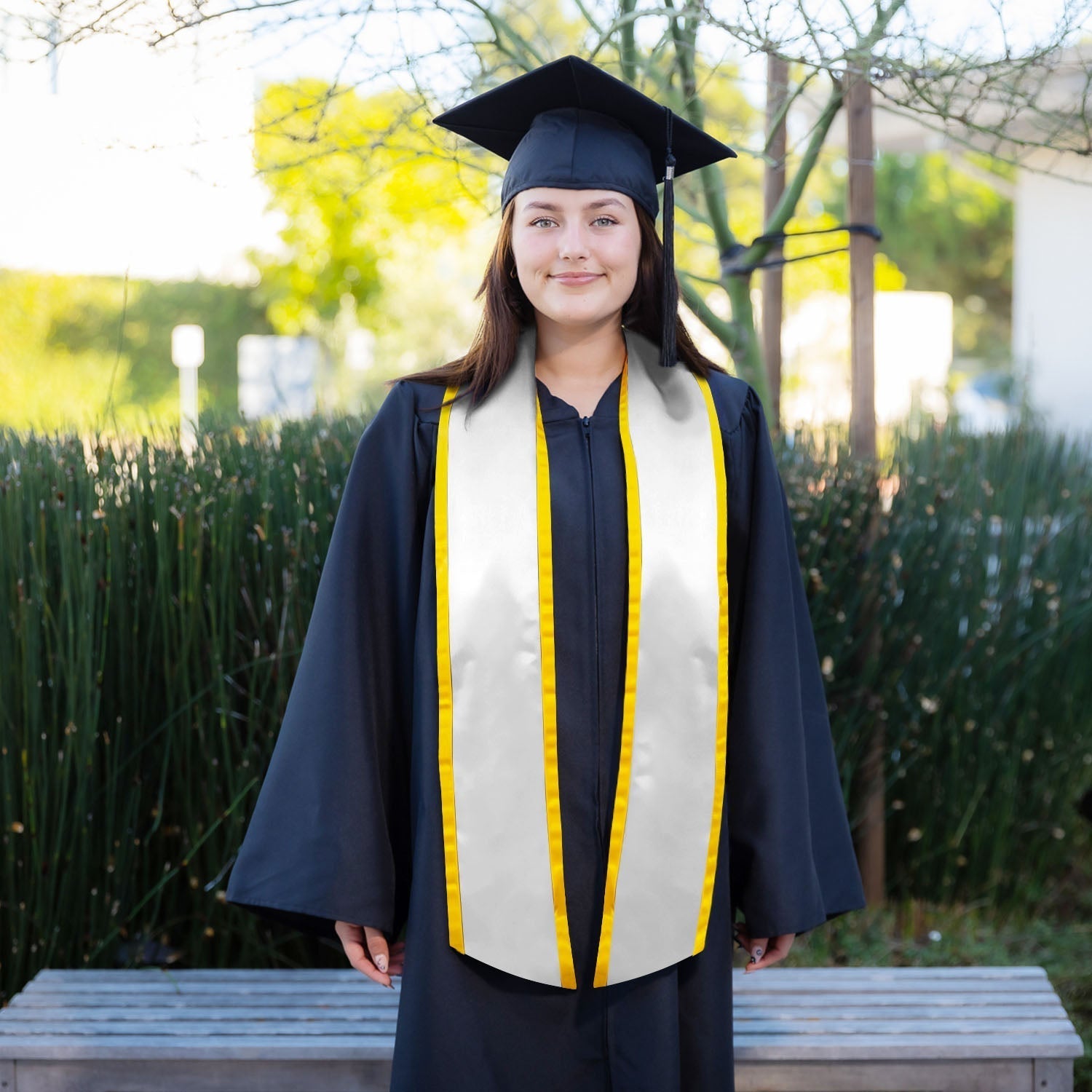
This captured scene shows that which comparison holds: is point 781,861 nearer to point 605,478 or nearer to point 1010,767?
point 605,478

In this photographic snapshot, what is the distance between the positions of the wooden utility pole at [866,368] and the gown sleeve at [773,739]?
122 cm

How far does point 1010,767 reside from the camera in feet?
10.6

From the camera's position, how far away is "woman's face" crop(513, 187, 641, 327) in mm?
1625

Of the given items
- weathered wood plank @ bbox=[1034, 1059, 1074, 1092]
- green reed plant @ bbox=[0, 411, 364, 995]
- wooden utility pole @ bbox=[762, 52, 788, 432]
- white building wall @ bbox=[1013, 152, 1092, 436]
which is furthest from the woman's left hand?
white building wall @ bbox=[1013, 152, 1092, 436]

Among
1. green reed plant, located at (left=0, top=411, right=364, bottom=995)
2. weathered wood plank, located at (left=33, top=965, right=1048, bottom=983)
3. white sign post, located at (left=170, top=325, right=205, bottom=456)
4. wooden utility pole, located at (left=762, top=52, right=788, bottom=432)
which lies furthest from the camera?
white sign post, located at (left=170, top=325, right=205, bottom=456)

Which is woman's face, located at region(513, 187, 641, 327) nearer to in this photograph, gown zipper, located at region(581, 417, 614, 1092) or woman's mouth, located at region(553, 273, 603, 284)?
woman's mouth, located at region(553, 273, 603, 284)

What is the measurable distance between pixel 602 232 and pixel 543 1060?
1141mm

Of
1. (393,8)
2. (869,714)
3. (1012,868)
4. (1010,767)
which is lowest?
(1012,868)

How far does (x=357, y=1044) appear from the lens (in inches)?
79.9

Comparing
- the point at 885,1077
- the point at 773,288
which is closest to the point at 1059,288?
the point at 773,288

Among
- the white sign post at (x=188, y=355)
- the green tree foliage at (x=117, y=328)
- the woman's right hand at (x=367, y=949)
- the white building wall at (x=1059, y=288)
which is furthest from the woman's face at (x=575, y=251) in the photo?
the green tree foliage at (x=117, y=328)

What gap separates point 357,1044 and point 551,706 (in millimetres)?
817

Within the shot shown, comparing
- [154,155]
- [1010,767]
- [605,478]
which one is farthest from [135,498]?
[1010,767]

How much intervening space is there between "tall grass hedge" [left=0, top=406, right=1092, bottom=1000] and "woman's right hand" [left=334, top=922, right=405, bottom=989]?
848 mm
